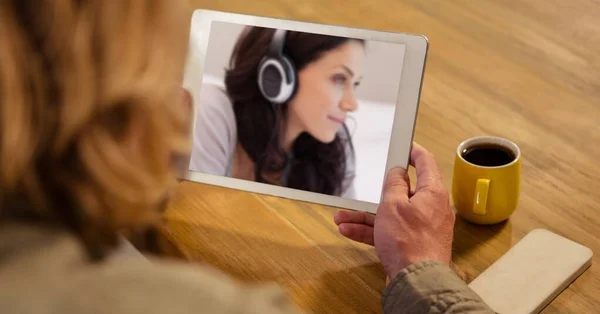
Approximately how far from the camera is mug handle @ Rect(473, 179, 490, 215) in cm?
92

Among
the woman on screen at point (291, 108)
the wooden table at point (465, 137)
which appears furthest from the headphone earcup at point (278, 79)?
the wooden table at point (465, 137)

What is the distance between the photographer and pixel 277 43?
931mm

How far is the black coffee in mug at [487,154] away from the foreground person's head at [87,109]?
0.55 m

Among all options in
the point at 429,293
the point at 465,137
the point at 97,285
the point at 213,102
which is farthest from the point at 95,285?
the point at 465,137

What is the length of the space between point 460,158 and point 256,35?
0.96 feet

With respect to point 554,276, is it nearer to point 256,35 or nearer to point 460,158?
point 460,158

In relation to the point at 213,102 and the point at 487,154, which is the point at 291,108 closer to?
the point at 213,102

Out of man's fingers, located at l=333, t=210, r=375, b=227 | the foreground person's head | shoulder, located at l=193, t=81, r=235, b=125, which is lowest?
man's fingers, located at l=333, t=210, r=375, b=227

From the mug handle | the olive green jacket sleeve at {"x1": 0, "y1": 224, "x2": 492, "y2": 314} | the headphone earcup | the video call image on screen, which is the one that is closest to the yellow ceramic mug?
the mug handle

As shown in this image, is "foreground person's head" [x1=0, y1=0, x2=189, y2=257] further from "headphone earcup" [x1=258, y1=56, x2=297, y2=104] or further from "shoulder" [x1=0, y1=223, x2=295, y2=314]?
"headphone earcup" [x1=258, y1=56, x2=297, y2=104]

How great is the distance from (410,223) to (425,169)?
8 cm

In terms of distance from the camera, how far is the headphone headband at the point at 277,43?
3.05 ft

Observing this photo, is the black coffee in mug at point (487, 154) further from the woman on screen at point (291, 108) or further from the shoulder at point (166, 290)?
the shoulder at point (166, 290)

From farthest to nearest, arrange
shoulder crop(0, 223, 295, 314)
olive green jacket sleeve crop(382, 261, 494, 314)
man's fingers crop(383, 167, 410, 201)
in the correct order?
man's fingers crop(383, 167, 410, 201) → olive green jacket sleeve crop(382, 261, 494, 314) → shoulder crop(0, 223, 295, 314)
